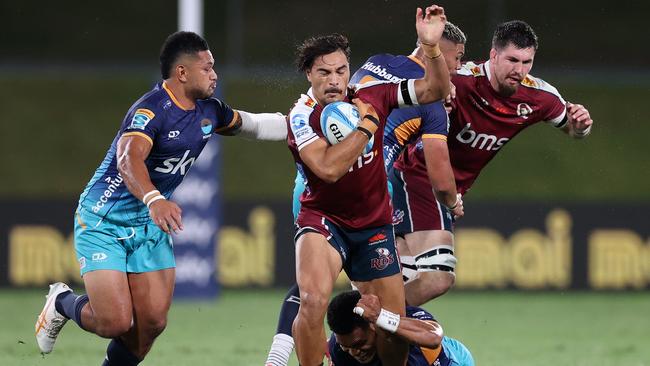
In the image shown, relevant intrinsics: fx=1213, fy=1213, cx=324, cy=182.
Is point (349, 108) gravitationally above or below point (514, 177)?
above

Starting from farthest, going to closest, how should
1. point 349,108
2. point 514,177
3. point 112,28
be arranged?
point 112,28 → point 514,177 → point 349,108

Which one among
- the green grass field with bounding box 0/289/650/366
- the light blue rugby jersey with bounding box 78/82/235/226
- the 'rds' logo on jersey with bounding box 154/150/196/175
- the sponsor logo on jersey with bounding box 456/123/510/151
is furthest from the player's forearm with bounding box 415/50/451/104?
the green grass field with bounding box 0/289/650/366

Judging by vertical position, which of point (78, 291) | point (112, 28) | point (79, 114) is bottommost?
point (78, 291)

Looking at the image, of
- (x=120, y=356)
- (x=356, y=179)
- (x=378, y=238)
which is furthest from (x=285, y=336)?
(x=356, y=179)

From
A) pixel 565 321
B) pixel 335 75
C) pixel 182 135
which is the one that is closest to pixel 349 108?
pixel 335 75

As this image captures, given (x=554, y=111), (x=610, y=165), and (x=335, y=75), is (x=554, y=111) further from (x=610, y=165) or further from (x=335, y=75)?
(x=610, y=165)

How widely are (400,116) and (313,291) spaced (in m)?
2.00

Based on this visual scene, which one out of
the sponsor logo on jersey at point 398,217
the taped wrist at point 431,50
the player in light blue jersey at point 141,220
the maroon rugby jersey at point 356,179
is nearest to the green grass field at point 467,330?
the sponsor logo on jersey at point 398,217

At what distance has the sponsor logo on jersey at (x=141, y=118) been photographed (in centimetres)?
763

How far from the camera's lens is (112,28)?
22.3 meters

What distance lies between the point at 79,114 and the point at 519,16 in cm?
770

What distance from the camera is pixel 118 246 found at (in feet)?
25.9

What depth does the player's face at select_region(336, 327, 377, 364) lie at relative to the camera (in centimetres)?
755

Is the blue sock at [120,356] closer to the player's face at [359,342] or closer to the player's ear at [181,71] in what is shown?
the player's face at [359,342]
